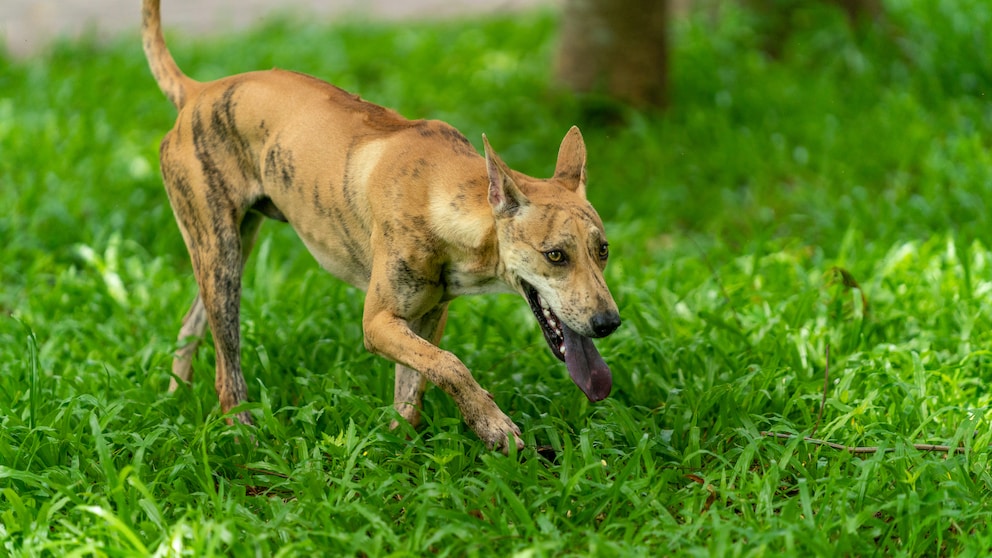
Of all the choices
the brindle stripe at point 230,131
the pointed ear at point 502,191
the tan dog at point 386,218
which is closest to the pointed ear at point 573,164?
the tan dog at point 386,218

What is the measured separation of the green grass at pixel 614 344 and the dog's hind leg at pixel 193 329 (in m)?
0.09

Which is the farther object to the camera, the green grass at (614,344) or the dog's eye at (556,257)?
the dog's eye at (556,257)

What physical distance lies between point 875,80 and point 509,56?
3275 millimetres

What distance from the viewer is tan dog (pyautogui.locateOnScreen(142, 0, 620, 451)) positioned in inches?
179

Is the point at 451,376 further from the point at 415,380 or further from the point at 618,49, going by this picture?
the point at 618,49

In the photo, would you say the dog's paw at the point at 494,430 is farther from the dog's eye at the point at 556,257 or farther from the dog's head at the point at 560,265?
the dog's eye at the point at 556,257

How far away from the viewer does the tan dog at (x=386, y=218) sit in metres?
4.55

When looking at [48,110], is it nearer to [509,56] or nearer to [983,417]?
[509,56]

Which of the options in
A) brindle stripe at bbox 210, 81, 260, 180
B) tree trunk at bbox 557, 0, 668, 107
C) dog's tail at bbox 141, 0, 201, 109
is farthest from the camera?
tree trunk at bbox 557, 0, 668, 107

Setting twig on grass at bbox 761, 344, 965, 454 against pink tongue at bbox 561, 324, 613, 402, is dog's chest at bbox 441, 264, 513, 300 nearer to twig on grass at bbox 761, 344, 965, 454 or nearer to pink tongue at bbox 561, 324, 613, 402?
pink tongue at bbox 561, 324, 613, 402

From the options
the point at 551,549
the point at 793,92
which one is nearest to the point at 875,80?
the point at 793,92

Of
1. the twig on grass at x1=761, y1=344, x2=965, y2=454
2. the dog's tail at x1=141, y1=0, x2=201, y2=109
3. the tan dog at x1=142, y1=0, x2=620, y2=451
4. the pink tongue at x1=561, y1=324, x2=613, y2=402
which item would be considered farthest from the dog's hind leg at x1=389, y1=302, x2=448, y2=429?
the dog's tail at x1=141, y1=0, x2=201, y2=109

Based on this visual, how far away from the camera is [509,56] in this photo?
11273 millimetres

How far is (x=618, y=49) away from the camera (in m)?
9.54
